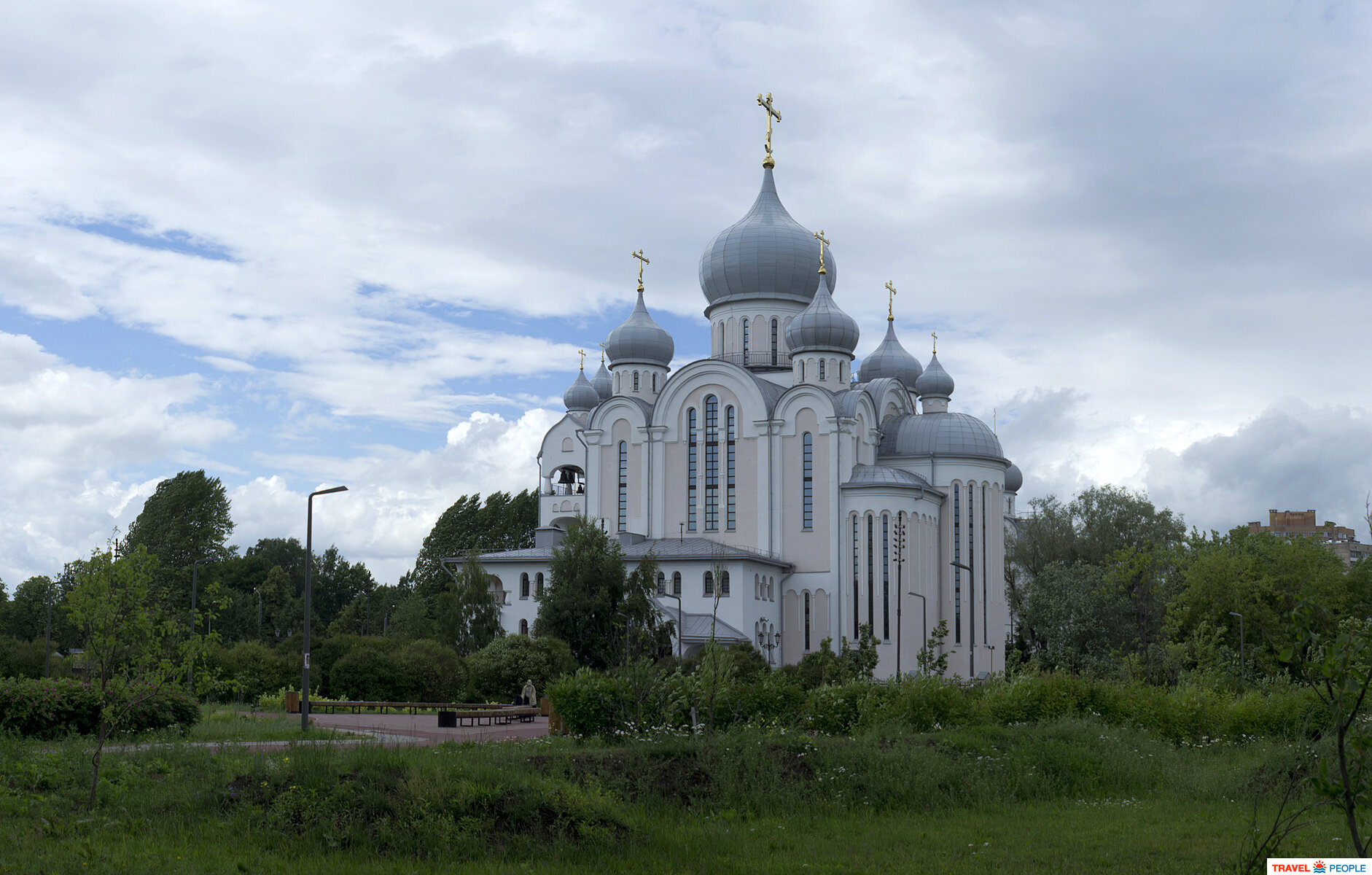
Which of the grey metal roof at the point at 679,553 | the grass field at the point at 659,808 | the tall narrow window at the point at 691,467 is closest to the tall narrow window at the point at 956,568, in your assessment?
the grey metal roof at the point at 679,553

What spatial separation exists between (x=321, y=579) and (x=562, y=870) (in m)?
77.4

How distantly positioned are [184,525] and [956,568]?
39.5 m

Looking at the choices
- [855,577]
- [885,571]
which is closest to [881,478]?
[885,571]

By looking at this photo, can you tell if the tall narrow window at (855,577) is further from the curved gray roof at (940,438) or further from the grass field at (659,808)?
the grass field at (659,808)

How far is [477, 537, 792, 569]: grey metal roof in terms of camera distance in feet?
159

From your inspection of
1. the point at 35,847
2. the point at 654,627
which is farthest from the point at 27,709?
the point at 654,627

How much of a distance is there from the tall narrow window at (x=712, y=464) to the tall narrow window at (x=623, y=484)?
12.4 ft

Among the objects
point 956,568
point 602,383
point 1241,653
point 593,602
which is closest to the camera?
point 1241,653

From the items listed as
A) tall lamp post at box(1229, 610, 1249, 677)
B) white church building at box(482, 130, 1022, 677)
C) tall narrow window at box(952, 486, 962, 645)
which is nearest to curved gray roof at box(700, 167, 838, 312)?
white church building at box(482, 130, 1022, 677)

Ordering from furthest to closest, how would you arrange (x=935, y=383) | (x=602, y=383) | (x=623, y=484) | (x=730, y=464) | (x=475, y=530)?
(x=475, y=530), (x=602, y=383), (x=935, y=383), (x=623, y=484), (x=730, y=464)

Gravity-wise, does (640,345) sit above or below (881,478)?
above

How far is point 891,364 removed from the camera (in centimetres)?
6656

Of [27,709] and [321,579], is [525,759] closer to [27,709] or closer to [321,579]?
[27,709]

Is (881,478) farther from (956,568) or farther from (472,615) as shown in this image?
(472,615)
